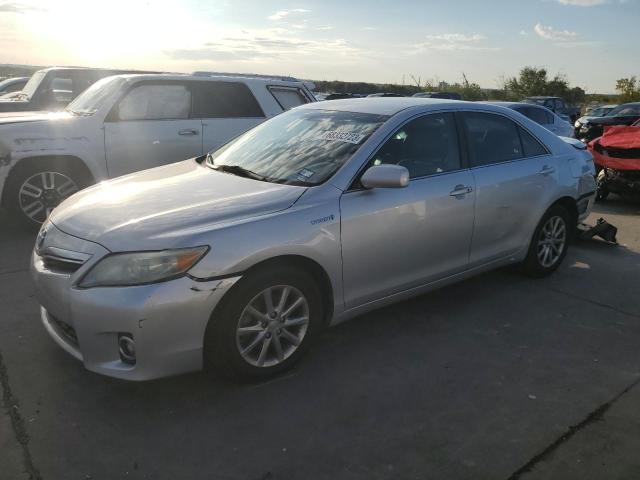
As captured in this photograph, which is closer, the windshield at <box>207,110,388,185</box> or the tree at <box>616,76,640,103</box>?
the windshield at <box>207,110,388,185</box>

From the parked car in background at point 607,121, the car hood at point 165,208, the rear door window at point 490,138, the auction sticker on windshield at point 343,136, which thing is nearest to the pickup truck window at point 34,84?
the car hood at point 165,208

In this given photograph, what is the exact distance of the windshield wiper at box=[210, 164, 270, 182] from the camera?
352cm

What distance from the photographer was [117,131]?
6129mm

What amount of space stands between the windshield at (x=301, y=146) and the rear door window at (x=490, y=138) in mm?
833

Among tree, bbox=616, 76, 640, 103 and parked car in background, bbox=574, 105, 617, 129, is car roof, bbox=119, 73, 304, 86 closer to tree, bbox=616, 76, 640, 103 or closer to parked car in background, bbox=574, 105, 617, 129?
parked car in background, bbox=574, 105, 617, 129

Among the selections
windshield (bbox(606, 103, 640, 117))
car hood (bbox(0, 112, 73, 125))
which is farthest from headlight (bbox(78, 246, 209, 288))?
windshield (bbox(606, 103, 640, 117))

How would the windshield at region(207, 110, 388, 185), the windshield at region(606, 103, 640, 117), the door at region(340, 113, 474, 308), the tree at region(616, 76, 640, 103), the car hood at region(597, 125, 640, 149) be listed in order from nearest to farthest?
the door at region(340, 113, 474, 308) < the windshield at region(207, 110, 388, 185) < the car hood at region(597, 125, 640, 149) < the windshield at region(606, 103, 640, 117) < the tree at region(616, 76, 640, 103)

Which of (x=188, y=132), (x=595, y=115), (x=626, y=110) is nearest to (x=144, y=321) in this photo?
(x=188, y=132)

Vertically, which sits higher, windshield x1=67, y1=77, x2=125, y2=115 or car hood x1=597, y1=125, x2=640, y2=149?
windshield x1=67, y1=77, x2=125, y2=115

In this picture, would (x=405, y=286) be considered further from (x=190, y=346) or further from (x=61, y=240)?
(x=61, y=240)

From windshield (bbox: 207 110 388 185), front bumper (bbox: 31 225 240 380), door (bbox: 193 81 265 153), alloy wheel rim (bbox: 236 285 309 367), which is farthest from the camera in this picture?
door (bbox: 193 81 265 153)

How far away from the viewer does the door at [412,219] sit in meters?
3.31

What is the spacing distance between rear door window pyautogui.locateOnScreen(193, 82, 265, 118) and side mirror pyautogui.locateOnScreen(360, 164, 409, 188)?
13.4 feet

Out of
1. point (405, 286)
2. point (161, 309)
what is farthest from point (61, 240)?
point (405, 286)
